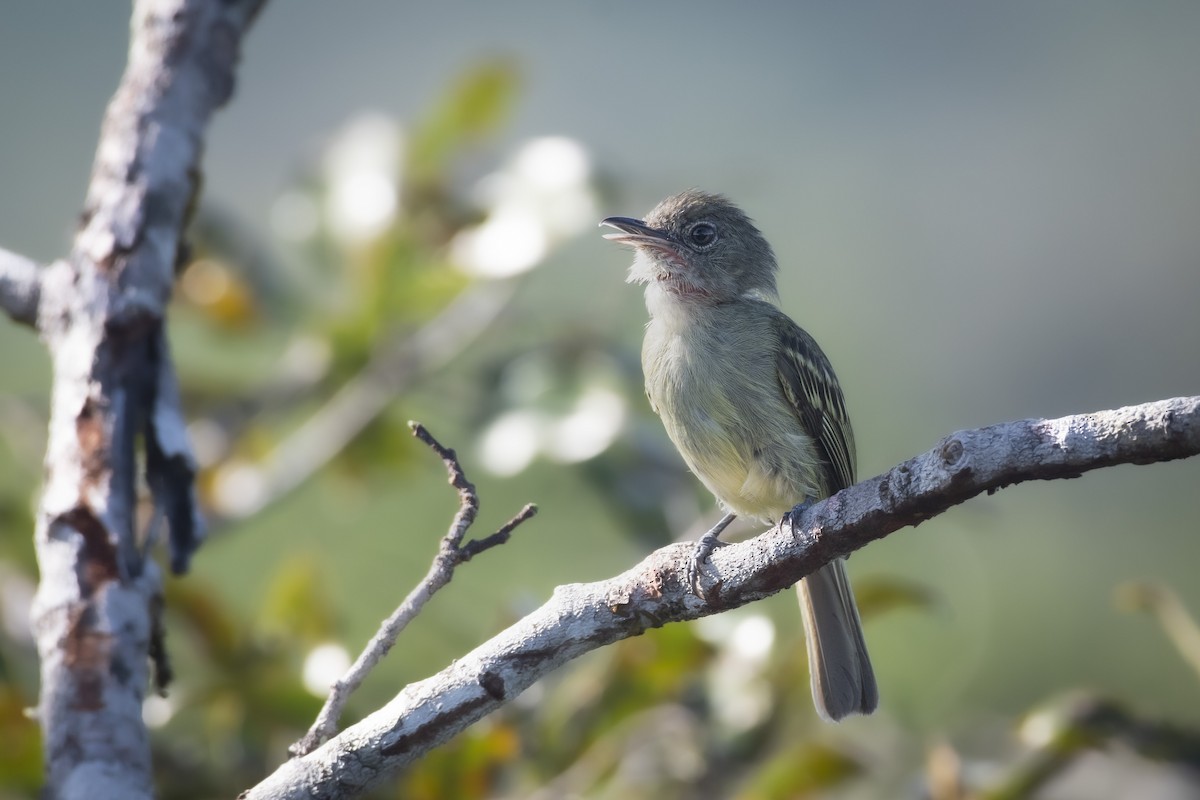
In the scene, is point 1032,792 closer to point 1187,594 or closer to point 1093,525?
point 1187,594

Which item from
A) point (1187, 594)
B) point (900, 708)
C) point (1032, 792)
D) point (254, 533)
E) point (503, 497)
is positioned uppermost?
point (254, 533)

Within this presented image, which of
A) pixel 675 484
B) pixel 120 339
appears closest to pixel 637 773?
pixel 675 484

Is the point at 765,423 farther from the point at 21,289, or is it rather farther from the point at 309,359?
the point at 21,289

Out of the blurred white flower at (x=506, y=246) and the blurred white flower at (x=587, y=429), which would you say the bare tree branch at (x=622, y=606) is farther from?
the blurred white flower at (x=506, y=246)

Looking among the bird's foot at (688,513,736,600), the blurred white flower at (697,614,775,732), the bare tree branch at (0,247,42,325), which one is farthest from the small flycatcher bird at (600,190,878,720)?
the bare tree branch at (0,247,42,325)

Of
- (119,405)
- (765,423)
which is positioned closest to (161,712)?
(119,405)

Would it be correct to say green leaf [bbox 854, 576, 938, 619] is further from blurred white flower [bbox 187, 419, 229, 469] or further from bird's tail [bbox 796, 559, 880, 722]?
blurred white flower [bbox 187, 419, 229, 469]
